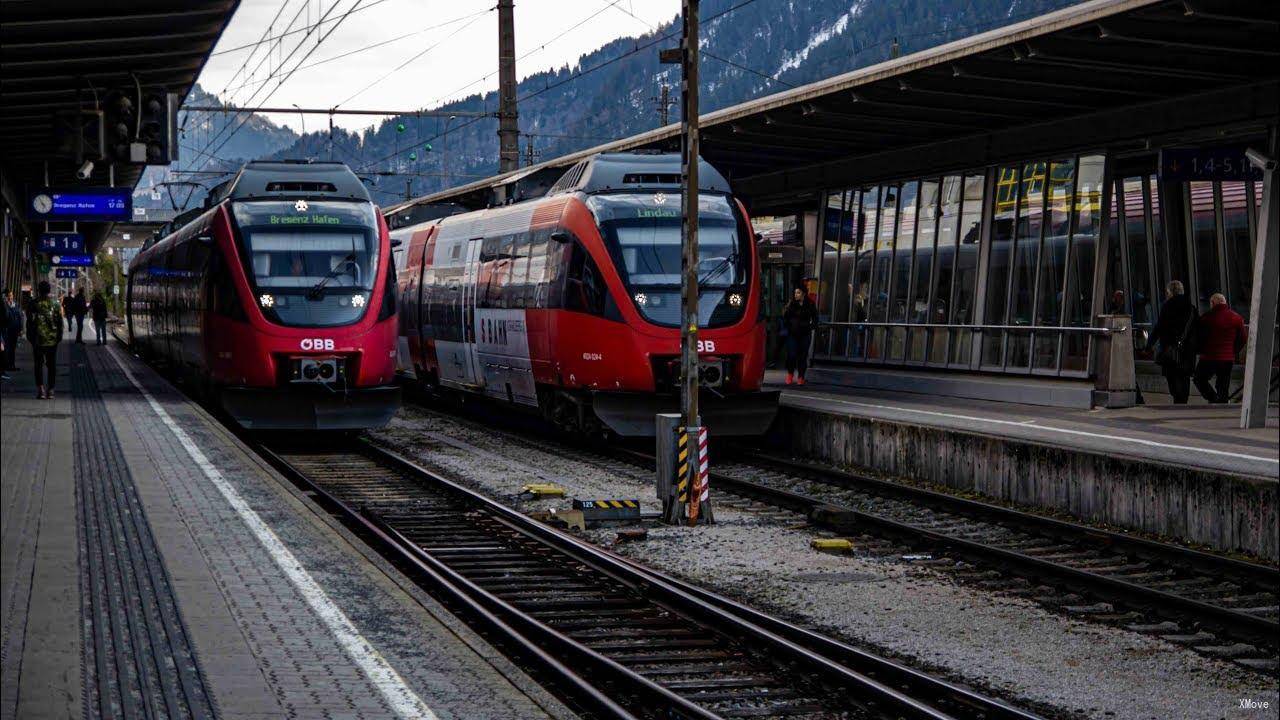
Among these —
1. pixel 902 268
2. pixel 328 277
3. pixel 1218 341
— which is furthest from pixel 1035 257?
pixel 328 277

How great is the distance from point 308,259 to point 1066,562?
11490 millimetres

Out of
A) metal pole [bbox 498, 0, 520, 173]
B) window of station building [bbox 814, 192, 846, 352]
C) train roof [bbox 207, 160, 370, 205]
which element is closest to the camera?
train roof [bbox 207, 160, 370, 205]

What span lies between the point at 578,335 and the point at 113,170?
30142 mm


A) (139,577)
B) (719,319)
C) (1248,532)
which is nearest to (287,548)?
(139,577)

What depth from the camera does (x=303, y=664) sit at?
7.39m

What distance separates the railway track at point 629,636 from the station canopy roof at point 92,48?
8.35 metres

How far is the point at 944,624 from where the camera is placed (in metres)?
10.1

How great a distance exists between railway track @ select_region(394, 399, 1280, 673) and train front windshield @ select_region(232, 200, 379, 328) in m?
5.82

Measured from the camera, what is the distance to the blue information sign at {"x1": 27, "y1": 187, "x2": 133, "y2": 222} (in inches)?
1523

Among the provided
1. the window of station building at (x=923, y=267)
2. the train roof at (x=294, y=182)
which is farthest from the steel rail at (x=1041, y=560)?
the window of station building at (x=923, y=267)

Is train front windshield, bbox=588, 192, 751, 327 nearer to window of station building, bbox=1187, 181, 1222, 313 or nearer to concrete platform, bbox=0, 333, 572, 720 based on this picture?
concrete platform, bbox=0, 333, 572, 720

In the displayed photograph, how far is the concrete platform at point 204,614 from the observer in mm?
3037

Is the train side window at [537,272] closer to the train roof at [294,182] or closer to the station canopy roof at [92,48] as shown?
the train roof at [294,182]

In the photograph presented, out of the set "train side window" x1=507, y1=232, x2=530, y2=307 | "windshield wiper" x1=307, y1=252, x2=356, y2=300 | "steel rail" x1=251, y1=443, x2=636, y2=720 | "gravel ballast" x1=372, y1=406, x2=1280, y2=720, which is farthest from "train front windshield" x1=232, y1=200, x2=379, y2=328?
"gravel ballast" x1=372, y1=406, x2=1280, y2=720
